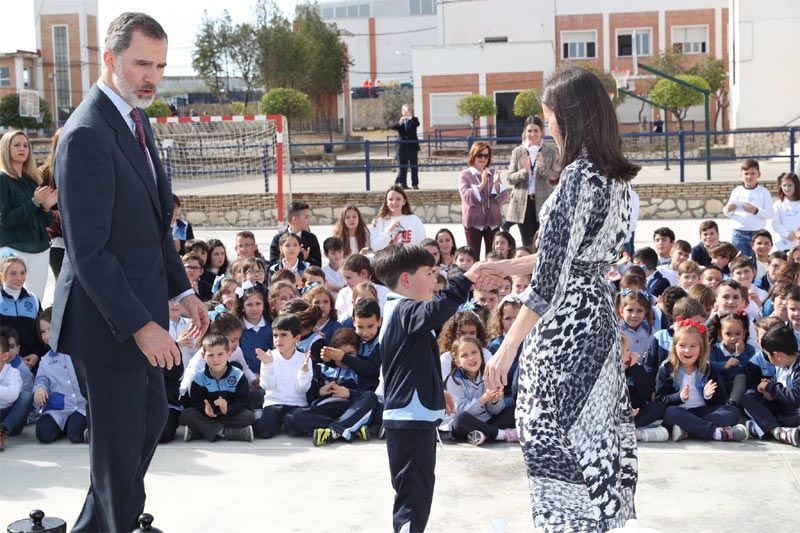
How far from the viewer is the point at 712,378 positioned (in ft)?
20.7

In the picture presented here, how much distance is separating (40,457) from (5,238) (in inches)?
106

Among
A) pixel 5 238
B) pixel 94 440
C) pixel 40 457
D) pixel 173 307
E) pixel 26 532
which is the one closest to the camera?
pixel 26 532

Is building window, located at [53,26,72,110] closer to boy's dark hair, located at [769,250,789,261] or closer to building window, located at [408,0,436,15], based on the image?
building window, located at [408,0,436,15]

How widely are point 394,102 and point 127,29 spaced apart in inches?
2022

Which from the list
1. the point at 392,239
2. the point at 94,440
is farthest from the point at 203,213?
the point at 94,440

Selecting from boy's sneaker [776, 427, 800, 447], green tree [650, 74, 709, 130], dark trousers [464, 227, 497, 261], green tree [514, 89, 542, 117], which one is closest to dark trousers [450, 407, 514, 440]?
boy's sneaker [776, 427, 800, 447]

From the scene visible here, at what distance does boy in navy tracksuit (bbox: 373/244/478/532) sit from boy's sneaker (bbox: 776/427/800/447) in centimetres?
252

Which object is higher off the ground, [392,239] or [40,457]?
[392,239]

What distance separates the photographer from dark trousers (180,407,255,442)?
6184 millimetres

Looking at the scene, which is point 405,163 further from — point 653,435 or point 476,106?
point 476,106

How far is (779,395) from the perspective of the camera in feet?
19.9

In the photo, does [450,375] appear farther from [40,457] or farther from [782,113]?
[782,113]

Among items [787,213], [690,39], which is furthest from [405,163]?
[690,39]

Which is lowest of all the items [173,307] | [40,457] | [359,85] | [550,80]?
[40,457]
